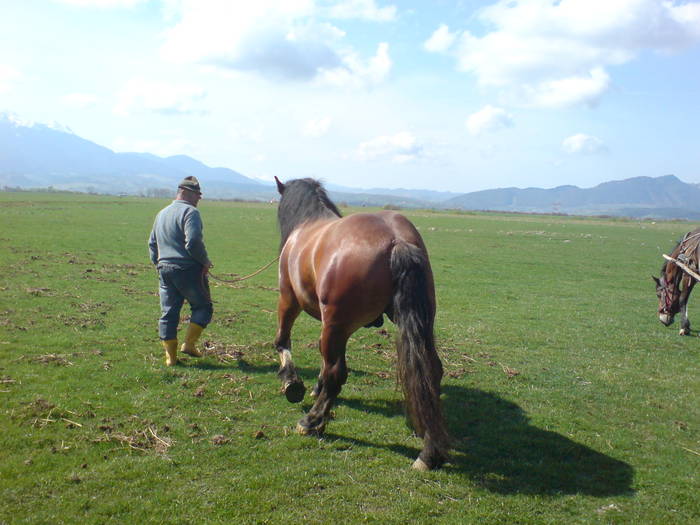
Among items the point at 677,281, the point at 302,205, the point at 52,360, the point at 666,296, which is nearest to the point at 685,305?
the point at 666,296

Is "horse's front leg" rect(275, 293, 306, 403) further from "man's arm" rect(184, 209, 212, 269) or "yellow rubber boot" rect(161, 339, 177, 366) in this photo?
"yellow rubber boot" rect(161, 339, 177, 366)

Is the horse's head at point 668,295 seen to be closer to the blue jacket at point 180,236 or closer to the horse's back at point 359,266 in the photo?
the horse's back at point 359,266

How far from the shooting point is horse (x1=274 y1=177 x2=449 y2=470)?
427 centimetres

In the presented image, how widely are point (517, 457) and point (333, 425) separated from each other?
1.90m

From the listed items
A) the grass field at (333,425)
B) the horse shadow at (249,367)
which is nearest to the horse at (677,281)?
the grass field at (333,425)

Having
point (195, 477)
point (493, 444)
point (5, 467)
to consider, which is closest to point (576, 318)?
point (493, 444)

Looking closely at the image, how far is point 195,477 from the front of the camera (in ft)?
13.4

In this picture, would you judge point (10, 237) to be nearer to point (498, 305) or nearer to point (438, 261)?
point (438, 261)

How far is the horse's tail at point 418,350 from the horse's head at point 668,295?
7.69 m

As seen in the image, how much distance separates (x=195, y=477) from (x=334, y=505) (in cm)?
124

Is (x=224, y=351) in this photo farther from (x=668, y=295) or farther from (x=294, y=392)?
(x=668, y=295)

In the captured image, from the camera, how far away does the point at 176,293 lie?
269 inches

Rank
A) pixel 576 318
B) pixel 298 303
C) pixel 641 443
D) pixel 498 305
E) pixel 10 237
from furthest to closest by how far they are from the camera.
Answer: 1. pixel 10 237
2. pixel 498 305
3. pixel 576 318
4. pixel 298 303
5. pixel 641 443

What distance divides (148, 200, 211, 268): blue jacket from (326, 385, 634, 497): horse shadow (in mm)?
2900
